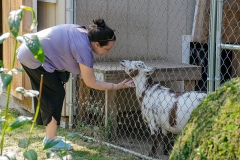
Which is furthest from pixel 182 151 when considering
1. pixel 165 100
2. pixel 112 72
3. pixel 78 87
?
pixel 78 87

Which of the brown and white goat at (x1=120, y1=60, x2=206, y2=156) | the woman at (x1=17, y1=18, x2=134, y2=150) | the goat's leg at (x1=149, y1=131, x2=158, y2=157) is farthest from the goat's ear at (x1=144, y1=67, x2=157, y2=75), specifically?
the goat's leg at (x1=149, y1=131, x2=158, y2=157)

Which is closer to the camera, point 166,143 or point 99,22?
point 99,22

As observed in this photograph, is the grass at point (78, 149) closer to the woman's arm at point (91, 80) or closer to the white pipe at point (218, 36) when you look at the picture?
the woman's arm at point (91, 80)

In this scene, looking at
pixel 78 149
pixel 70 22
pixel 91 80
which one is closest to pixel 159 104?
pixel 91 80

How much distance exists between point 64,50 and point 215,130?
2520 millimetres

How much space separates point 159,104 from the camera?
5258 millimetres

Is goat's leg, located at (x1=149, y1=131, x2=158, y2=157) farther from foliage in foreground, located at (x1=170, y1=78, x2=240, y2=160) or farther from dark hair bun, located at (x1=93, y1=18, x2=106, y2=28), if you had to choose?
foliage in foreground, located at (x1=170, y1=78, x2=240, y2=160)

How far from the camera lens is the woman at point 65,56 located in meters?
4.59

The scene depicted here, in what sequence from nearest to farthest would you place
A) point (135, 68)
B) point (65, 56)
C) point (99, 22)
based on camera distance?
point (99, 22) < point (65, 56) < point (135, 68)

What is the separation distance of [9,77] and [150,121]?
3.55 metres

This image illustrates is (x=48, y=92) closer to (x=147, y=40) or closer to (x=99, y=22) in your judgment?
(x=99, y=22)

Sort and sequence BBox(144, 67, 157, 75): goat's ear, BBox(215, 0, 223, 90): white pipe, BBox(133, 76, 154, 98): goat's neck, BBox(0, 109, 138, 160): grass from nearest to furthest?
BBox(215, 0, 223, 90): white pipe < BBox(0, 109, 138, 160): grass < BBox(144, 67, 157, 75): goat's ear < BBox(133, 76, 154, 98): goat's neck

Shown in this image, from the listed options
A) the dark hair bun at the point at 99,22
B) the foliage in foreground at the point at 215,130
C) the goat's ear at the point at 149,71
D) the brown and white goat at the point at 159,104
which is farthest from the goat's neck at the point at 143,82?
the foliage in foreground at the point at 215,130

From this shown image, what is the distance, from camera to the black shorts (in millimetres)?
4910
